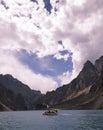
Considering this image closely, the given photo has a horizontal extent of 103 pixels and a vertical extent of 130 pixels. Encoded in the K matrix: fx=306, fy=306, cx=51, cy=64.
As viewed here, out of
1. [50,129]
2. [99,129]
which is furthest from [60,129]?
[99,129]

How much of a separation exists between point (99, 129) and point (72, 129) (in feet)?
25.8

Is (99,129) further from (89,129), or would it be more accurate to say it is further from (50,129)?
(50,129)

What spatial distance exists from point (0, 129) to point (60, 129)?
63.4 ft

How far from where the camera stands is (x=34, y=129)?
91312 millimetres

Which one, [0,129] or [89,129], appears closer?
[89,129]

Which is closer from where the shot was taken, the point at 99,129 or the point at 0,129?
the point at 99,129

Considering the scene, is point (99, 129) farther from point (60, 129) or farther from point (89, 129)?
point (60, 129)

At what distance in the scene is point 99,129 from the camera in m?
86.9

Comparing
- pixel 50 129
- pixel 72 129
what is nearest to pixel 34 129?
pixel 50 129

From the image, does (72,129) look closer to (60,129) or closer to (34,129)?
(60,129)

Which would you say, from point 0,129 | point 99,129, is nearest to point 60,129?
point 99,129

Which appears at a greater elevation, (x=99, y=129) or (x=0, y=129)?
(x=0, y=129)

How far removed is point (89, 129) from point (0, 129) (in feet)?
91.0

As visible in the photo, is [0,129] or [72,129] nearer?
[72,129]
